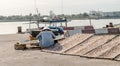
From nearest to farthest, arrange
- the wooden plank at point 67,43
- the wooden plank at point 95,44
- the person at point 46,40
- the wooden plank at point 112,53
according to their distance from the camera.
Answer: the wooden plank at point 112,53 < the wooden plank at point 95,44 < the wooden plank at point 67,43 < the person at point 46,40

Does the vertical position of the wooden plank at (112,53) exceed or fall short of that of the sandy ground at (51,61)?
it exceeds it

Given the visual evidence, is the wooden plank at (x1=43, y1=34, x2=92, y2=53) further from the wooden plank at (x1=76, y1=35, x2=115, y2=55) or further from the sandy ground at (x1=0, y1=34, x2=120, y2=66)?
the sandy ground at (x1=0, y1=34, x2=120, y2=66)

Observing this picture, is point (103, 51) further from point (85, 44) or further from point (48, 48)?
point (48, 48)

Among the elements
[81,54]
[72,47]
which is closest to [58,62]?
[81,54]

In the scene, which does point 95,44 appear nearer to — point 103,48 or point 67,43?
point 103,48

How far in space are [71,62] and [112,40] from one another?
3.86 metres

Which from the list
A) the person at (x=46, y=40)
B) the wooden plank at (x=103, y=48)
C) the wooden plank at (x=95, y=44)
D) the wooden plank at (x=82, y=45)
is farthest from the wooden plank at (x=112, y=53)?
the person at (x=46, y=40)

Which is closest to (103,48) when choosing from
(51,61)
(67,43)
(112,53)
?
(112,53)

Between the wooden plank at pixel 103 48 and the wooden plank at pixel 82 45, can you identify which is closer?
the wooden plank at pixel 103 48

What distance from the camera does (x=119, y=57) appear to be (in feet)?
41.3

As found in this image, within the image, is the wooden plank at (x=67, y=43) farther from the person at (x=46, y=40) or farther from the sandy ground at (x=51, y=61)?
the sandy ground at (x=51, y=61)

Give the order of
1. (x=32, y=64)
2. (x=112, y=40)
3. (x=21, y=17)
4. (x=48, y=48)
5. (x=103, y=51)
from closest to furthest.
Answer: (x=32, y=64)
(x=103, y=51)
(x=112, y=40)
(x=48, y=48)
(x=21, y=17)

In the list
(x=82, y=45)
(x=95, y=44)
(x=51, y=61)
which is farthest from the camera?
(x=82, y=45)

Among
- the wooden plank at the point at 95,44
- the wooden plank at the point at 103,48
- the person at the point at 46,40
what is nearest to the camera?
the wooden plank at the point at 103,48
